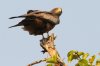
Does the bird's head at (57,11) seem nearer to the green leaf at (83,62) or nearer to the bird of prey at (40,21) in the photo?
the bird of prey at (40,21)

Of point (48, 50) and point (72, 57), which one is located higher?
point (72, 57)

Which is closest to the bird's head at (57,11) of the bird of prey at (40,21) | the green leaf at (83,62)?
the bird of prey at (40,21)

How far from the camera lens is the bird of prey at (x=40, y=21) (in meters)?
7.65

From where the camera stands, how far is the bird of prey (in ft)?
25.1

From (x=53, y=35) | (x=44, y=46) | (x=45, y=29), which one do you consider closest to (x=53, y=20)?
(x=45, y=29)

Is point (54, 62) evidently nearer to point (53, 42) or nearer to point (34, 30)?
point (53, 42)

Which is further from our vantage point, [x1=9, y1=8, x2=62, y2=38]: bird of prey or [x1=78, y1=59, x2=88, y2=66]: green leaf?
[x1=9, y1=8, x2=62, y2=38]: bird of prey

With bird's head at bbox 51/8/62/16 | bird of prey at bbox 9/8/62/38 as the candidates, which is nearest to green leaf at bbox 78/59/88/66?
bird of prey at bbox 9/8/62/38

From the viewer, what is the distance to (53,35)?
25.5 ft

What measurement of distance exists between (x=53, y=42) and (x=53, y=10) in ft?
5.25

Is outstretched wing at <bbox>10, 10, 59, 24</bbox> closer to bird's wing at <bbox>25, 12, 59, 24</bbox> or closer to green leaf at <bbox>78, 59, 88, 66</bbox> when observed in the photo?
bird's wing at <bbox>25, 12, 59, 24</bbox>

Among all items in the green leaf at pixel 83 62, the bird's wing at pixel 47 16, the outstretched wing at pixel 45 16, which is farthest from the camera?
the bird's wing at pixel 47 16

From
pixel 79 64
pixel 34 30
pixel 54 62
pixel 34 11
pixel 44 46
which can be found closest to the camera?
pixel 79 64

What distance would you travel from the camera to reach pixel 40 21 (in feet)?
26.1
